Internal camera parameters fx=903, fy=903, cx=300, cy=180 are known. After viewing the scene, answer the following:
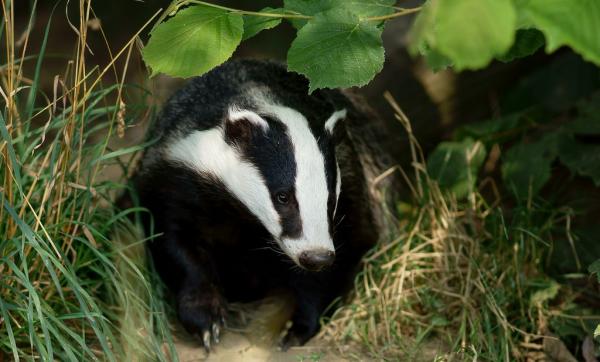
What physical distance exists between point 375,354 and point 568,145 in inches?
63.6

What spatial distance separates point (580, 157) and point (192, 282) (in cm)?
199

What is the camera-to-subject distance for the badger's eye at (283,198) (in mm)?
3335

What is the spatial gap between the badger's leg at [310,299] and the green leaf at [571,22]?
217cm

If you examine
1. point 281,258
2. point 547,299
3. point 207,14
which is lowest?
point 547,299

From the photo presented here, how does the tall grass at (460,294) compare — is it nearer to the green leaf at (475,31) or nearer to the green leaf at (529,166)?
the green leaf at (529,166)

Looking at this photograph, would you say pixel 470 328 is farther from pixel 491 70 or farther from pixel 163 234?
pixel 491 70

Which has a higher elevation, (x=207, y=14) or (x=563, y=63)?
(x=207, y=14)

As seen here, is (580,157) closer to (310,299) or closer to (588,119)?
(588,119)

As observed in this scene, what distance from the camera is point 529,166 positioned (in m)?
4.39

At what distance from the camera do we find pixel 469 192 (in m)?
4.33

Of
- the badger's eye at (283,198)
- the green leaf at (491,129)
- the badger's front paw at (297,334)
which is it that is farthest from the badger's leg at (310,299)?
the green leaf at (491,129)

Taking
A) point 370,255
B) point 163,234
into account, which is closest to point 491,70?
point 370,255

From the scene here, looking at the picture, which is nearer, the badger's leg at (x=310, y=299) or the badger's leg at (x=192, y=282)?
the badger's leg at (x=192, y=282)

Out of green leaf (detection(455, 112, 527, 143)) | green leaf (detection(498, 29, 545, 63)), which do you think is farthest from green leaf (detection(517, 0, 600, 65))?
green leaf (detection(455, 112, 527, 143))
